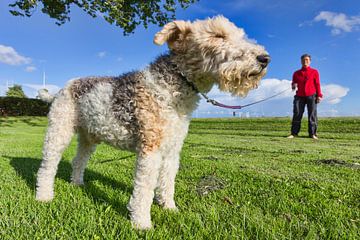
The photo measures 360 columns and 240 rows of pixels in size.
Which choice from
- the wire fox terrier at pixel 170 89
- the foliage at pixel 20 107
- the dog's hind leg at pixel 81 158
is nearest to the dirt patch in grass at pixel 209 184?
the wire fox terrier at pixel 170 89

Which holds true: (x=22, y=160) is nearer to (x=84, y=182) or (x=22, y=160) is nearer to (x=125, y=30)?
(x=84, y=182)

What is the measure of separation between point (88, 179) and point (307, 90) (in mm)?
11767

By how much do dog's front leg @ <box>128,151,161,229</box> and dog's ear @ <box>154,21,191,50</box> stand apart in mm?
1271

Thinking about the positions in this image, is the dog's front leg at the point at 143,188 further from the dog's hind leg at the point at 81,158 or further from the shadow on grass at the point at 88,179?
the dog's hind leg at the point at 81,158

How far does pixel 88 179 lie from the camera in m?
5.70

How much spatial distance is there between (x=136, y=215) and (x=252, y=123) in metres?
23.4

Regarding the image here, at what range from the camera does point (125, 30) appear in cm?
2077

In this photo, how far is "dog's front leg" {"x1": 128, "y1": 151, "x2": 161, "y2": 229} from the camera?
11.3ft

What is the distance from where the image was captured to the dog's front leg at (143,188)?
345 centimetres

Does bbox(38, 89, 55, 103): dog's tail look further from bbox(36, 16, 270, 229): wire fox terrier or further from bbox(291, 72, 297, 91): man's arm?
bbox(291, 72, 297, 91): man's arm

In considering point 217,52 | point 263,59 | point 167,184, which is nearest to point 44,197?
point 167,184

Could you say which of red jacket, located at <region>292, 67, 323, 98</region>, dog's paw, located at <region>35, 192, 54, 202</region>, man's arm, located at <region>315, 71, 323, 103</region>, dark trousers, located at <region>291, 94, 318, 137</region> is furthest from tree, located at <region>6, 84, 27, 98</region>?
dog's paw, located at <region>35, 192, 54, 202</region>

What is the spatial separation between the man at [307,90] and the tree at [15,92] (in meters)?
41.4

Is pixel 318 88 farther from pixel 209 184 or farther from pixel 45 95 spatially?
pixel 45 95
